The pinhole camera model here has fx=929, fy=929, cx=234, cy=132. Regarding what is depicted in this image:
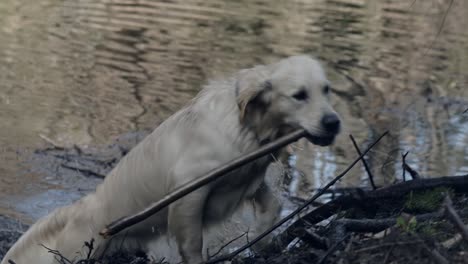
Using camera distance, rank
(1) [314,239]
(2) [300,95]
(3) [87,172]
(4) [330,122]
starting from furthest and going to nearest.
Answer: (3) [87,172]
(2) [300,95]
(4) [330,122]
(1) [314,239]

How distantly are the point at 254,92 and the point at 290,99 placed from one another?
0.22 meters

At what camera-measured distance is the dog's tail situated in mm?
6320

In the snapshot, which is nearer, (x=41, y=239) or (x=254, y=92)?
(x=254, y=92)

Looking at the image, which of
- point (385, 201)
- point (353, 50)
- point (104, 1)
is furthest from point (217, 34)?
point (385, 201)

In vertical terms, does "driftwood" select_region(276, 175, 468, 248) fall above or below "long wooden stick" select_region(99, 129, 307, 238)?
below

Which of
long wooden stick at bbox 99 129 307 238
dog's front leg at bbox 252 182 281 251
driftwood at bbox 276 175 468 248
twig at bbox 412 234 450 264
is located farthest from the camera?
dog's front leg at bbox 252 182 281 251

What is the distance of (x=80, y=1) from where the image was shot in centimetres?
2344

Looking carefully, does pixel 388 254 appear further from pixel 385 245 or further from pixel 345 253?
pixel 345 253

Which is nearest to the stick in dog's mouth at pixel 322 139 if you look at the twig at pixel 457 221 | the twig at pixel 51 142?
the twig at pixel 457 221

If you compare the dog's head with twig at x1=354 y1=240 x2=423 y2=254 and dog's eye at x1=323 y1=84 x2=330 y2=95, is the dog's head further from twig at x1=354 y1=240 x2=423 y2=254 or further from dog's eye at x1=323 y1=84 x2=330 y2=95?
twig at x1=354 y1=240 x2=423 y2=254

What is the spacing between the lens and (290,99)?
217 inches

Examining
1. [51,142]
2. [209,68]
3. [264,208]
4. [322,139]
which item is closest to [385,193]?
[322,139]

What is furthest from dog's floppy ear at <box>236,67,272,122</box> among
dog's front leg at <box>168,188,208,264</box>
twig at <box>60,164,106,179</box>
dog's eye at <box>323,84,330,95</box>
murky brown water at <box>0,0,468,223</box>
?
twig at <box>60,164,106,179</box>

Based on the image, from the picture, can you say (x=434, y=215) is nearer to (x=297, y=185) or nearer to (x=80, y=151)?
(x=297, y=185)
